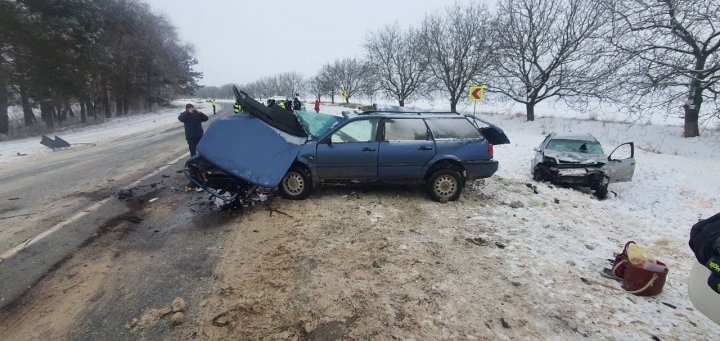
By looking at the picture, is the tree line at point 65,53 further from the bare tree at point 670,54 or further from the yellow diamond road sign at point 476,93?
the bare tree at point 670,54

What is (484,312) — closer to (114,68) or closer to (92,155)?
(92,155)

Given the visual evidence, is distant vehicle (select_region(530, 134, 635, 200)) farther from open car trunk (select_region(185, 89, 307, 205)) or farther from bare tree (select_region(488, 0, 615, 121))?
bare tree (select_region(488, 0, 615, 121))

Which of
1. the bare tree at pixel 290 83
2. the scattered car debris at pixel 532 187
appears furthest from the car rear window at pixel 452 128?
the bare tree at pixel 290 83

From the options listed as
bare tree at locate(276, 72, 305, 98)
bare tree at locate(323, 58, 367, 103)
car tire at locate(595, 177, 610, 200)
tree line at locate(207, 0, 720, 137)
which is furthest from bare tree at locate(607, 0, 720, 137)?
bare tree at locate(276, 72, 305, 98)

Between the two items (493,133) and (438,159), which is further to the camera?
(493,133)

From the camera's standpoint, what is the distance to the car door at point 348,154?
6473mm

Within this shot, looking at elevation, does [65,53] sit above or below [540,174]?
above

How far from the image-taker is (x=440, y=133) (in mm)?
6664

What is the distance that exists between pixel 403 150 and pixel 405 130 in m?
0.40

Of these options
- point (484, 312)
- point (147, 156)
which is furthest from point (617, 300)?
point (147, 156)

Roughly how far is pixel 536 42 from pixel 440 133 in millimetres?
21939

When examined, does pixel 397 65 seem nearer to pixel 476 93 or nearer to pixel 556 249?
pixel 476 93

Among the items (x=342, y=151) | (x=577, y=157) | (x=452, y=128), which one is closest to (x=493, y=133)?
(x=452, y=128)

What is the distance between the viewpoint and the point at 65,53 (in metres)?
20.8
